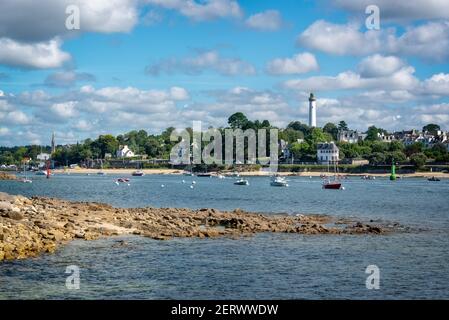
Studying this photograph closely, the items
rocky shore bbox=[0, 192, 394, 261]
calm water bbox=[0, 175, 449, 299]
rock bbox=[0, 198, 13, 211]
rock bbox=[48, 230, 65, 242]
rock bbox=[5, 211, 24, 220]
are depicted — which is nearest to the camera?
calm water bbox=[0, 175, 449, 299]

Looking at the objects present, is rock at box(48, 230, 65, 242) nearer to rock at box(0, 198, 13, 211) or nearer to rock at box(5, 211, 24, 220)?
rock at box(5, 211, 24, 220)

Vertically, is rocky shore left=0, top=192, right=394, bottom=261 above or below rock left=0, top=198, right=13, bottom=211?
below

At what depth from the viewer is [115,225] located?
2002 inches

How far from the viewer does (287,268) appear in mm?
35500

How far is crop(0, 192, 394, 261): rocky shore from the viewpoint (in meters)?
39.6

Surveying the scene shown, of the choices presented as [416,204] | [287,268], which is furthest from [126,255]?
[416,204]

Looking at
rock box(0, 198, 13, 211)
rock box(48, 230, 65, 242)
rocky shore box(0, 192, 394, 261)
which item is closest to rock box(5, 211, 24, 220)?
rocky shore box(0, 192, 394, 261)

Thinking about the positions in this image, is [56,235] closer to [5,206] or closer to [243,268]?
[5,206]

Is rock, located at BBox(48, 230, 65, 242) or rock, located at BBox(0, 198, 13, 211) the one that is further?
rock, located at BBox(0, 198, 13, 211)

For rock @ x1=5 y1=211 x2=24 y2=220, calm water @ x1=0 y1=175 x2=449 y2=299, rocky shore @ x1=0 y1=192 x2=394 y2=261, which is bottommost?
calm water @ x1=0 y1=175 x2=449 y2=299

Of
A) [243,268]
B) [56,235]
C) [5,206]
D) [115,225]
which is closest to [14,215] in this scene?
[5,206]
